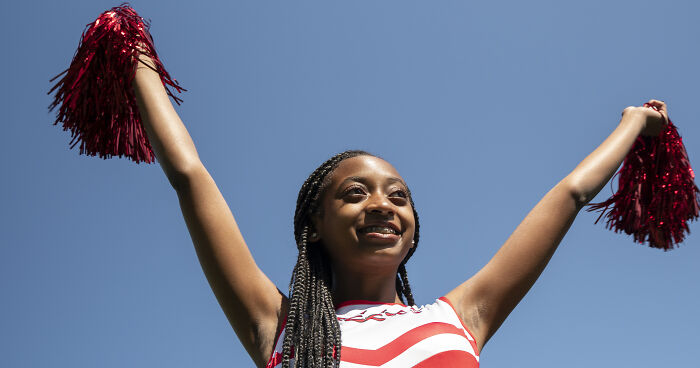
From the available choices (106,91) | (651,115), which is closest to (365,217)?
(106,91)

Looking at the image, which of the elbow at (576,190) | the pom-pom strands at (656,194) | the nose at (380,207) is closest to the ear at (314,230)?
the nose at (380,207)

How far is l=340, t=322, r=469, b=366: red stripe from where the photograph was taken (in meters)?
2.63

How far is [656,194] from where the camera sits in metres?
3.72

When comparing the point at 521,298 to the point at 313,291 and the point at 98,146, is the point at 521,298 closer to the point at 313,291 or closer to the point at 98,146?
the point at 313,291

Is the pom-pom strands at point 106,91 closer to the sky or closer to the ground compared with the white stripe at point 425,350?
closer to the sky

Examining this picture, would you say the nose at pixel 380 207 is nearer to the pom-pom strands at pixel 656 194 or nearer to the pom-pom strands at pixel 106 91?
the pom-pom strands at pixel 106 91

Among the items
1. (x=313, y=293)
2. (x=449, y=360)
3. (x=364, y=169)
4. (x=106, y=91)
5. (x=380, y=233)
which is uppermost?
(x=106, y=91)

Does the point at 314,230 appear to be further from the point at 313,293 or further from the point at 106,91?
the point at 106,91

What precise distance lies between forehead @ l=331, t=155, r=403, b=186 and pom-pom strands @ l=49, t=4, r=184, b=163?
0.76 m

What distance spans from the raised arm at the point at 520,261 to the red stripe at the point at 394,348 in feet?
0.59

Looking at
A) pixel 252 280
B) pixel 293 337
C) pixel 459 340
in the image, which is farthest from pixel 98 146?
pixel 459 340

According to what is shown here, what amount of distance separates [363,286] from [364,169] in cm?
49

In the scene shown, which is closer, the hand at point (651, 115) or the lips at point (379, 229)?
the lips at point (379, 229)

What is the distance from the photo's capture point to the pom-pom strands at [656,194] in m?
3.69
